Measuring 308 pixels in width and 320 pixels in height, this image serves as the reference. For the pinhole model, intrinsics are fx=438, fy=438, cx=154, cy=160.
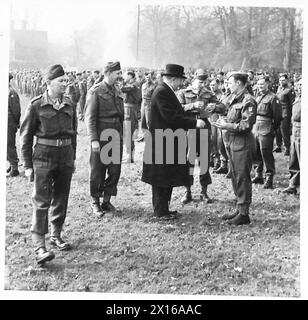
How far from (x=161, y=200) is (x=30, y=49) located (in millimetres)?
2646

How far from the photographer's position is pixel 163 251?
4.66 meters

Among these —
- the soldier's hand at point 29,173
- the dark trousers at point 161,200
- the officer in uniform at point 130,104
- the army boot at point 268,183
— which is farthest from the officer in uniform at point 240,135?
the officer in uniform at point 130,104

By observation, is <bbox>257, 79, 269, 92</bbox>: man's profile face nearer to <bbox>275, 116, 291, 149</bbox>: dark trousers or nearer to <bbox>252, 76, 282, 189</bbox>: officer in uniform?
<bbox>252, 76, 282, 189</bbox>: officer in uniform

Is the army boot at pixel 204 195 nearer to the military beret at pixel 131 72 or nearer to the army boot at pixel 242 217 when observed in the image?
the army boot at pixel 242 217

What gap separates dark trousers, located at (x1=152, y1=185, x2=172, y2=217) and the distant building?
2.37 m

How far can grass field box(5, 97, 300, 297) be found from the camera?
4.07m

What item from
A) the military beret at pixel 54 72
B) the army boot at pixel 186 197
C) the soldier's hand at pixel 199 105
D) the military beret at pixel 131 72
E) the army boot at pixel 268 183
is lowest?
the army boot at pixel 186 197

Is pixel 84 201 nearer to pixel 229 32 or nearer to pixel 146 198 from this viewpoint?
pixel 146 198

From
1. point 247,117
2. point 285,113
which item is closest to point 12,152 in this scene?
point 247,117

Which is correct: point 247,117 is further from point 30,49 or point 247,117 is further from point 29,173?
point 30,49

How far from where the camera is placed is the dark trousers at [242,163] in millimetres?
5230

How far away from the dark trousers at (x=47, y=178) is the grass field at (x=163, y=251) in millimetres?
443

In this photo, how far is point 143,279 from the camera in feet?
13.6

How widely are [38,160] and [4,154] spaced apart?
1.14ft
